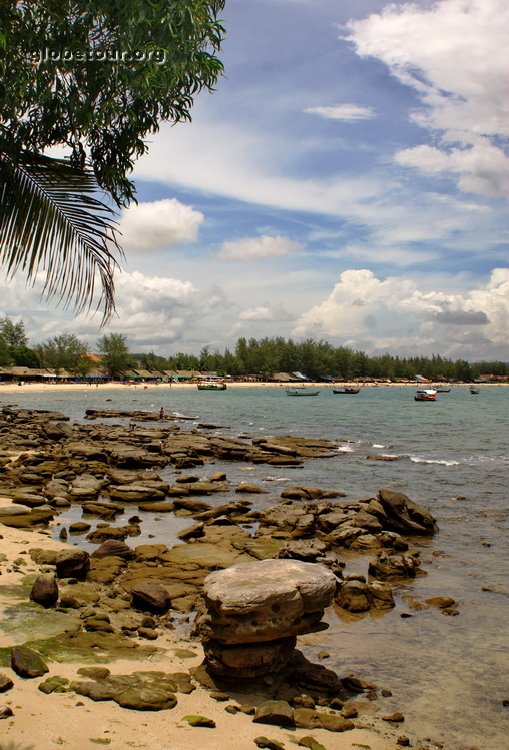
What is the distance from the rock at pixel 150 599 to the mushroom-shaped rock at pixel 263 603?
7.50 feet

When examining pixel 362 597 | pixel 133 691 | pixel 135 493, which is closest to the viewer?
pixel 133 691

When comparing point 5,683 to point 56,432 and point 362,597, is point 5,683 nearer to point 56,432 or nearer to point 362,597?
point 362,597

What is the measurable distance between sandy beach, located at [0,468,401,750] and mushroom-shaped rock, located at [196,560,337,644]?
0.78m

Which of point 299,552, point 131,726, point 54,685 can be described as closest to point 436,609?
point 299,552

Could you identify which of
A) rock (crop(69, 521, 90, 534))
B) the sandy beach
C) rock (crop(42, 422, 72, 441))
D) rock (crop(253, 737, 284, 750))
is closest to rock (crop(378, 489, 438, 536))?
rock (crop(69, 521, 90, 534))

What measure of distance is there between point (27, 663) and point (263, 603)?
9.66 ft

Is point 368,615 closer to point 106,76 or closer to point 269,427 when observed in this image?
point 106,76

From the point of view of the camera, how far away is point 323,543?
15438 mm

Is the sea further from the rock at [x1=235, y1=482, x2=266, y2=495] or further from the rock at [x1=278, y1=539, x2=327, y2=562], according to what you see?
the rock at [x1=278, y1=539, x2=327, y2=562]

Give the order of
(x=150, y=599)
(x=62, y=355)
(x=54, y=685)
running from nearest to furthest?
1. (x=54, y=685)
2. (x=150, y=599)
3. (x=62, y=355)

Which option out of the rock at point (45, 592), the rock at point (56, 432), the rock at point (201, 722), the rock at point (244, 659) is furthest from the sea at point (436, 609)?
the rock at point (56, 432)

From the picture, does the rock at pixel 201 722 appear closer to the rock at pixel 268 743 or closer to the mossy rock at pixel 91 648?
the rock at pixel 268 743

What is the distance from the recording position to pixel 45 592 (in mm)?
9648

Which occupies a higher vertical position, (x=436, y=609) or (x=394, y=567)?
(x=394, y=567)
